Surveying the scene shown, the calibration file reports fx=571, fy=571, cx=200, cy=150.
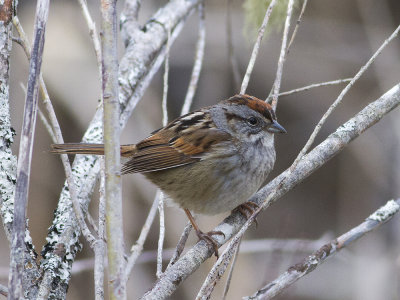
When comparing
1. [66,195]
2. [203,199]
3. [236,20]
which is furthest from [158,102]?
[66,195]

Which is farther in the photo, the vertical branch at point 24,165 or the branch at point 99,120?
the branch at point 99,120

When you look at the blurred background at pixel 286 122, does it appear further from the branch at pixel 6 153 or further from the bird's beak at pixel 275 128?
the branch at pixel 6 153

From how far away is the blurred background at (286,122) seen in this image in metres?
3.88

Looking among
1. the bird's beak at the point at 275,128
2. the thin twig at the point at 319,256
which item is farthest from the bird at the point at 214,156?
the thin twig at the point at 319,256

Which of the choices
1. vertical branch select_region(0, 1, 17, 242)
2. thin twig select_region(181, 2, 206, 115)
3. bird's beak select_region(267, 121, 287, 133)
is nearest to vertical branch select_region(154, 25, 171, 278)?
thin twig select_region(181, 2, 206, 115)

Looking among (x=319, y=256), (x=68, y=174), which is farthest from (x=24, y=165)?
(x=319, y=256)

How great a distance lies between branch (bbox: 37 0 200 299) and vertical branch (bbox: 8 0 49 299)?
1.67 feet

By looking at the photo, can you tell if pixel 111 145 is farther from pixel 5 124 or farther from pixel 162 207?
pixel 162 207

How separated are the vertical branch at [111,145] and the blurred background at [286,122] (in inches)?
80.1

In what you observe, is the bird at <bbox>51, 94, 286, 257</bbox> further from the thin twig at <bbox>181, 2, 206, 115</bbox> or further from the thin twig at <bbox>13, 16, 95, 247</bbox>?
the thin twig at <bbox>13, 16, 95, 247</bbox>

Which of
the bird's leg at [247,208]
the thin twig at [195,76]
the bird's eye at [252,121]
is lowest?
the bird's leg at [247,208]

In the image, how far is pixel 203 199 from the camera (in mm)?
2688

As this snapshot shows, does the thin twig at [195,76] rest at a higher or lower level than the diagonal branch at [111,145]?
higher

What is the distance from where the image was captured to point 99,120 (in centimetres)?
252
